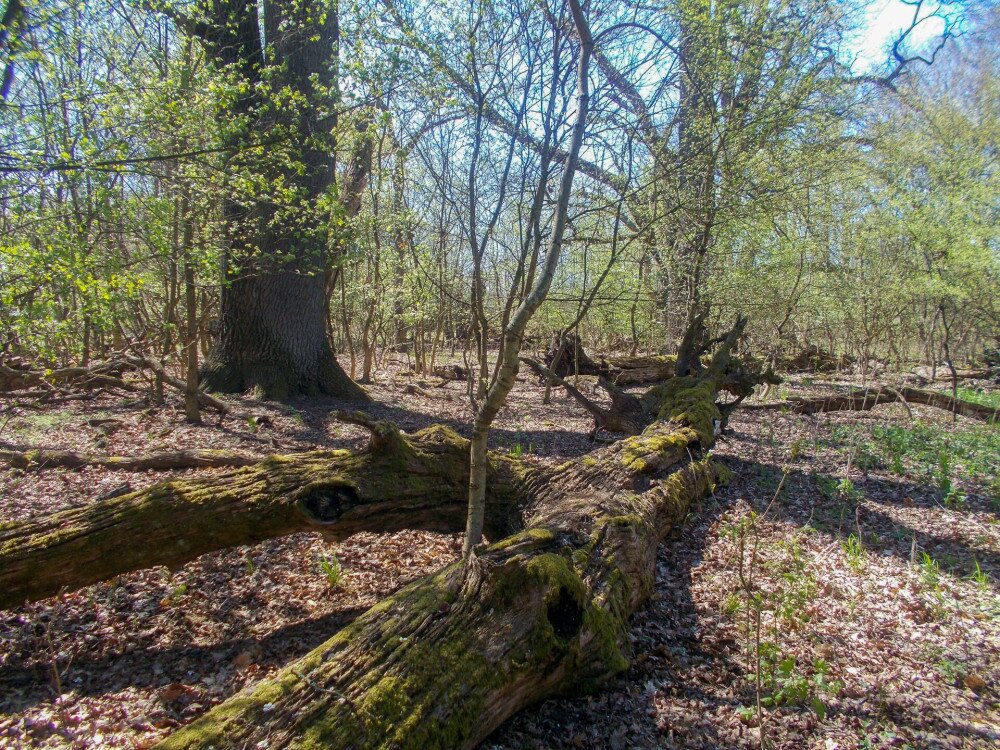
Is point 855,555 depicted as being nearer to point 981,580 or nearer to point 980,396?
point 981,580

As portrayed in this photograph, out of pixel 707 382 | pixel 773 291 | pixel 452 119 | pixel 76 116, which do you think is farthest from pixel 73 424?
pixel 773 291

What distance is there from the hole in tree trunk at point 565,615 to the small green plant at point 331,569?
172 cm

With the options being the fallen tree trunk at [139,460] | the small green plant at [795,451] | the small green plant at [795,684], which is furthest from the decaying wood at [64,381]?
the small green plant at [795,451]

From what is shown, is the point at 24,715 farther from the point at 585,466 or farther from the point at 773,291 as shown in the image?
the point at 773,291

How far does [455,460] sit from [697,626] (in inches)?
78.5

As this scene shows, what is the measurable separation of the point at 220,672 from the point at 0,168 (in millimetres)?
3803

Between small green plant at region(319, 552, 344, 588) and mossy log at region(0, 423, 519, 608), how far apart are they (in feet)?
0.89

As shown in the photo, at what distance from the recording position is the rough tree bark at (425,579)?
1995 millimetres

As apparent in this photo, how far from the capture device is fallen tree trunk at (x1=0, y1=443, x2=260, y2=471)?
5.07 meters

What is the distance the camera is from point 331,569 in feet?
12.0

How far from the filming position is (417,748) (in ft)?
6.35

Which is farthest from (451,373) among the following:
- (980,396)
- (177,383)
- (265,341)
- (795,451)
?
(980,396)

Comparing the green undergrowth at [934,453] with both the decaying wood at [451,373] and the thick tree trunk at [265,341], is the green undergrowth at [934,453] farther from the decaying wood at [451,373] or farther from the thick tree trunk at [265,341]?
the decaying wood at [451,373]

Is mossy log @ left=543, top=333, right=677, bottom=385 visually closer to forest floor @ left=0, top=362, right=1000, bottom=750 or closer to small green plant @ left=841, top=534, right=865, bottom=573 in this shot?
forest floor @ left=0, top=362, right=1000, bottom=750
